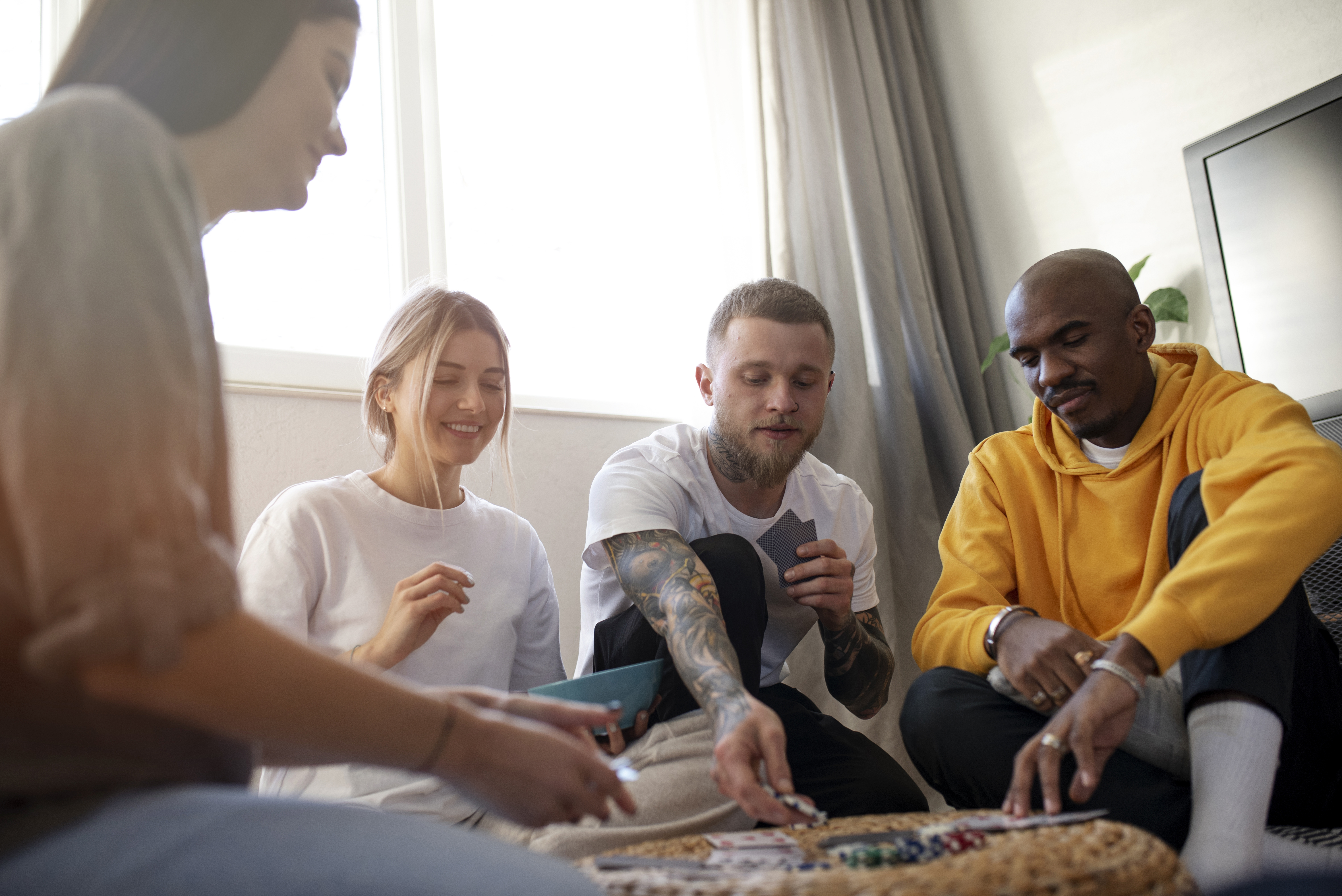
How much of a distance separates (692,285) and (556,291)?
1.42 feet

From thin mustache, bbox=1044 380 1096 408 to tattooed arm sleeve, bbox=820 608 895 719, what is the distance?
0.48m

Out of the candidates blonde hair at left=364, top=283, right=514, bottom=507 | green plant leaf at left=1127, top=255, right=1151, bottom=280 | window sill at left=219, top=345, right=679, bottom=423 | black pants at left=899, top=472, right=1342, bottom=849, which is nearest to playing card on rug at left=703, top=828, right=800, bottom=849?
black pants at left=899, top=472, right=1342, bottom=849

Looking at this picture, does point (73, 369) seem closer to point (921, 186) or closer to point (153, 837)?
point (153, 837)

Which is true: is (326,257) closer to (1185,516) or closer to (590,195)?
(590,195)

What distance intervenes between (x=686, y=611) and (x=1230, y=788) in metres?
0.63

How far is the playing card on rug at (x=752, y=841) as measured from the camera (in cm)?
78

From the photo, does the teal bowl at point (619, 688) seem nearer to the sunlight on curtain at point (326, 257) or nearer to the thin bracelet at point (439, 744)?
the thin bracelet at point (439, 744)

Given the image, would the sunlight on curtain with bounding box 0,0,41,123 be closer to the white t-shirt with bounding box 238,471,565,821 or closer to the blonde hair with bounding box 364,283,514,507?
the blonde hair with bounding box 364,283,514,507

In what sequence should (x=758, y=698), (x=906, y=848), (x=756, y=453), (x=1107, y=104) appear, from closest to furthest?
(x=906, y=848) < (x=758, y=698) < (x=756, y=453) < (x=1107, y=104)

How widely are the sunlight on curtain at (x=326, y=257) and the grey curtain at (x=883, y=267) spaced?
1.04m

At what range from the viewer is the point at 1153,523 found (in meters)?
1.34

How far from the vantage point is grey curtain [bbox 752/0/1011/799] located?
2.32 meters

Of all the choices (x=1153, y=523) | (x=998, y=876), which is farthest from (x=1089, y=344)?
(x=998, y=876)

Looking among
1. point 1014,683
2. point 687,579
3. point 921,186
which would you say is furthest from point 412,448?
point 921,186
